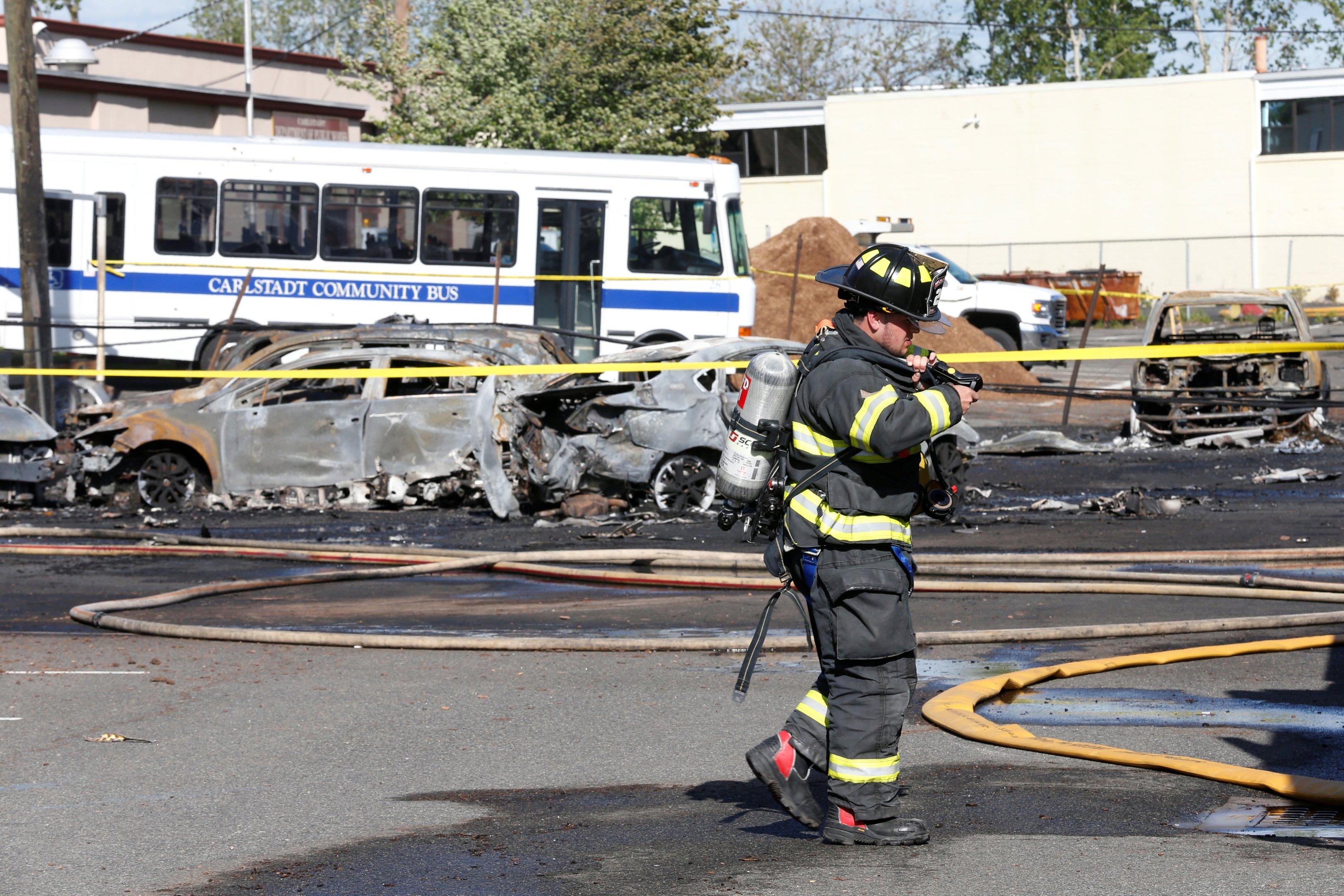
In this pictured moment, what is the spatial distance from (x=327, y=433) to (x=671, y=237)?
7.44 meters

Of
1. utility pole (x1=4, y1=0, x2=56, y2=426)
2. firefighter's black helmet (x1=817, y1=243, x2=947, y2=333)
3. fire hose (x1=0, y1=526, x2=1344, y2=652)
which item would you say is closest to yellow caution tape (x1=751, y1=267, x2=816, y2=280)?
utility pole (x1=4, y1=0, x2=56, y2=426)

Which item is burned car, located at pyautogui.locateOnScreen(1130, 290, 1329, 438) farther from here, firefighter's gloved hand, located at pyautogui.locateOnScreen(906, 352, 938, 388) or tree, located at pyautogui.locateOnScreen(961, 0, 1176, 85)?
tree, located at pyautogui.locateOnScreen(961, 0, 1176, 85)

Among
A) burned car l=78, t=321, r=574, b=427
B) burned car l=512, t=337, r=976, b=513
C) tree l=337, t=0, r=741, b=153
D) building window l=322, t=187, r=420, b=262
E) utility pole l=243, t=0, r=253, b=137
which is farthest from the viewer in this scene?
utility pole l=243, t=0, r=253, b=137

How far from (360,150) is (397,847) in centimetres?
1547

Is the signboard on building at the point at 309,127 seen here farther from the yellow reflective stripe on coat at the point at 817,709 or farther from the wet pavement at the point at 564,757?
the yellow reflective stripe on coat at the point at 817,709

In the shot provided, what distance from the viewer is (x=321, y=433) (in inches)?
500

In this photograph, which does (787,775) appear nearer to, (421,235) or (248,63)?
(421,235)

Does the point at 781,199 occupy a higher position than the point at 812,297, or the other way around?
the point at 781,199

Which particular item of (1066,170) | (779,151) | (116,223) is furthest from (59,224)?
(1066,170)

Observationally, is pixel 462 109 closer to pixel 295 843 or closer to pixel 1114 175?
pixel 1114 175

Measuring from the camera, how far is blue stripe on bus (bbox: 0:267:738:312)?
18.3 m

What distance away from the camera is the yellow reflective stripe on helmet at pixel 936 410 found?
4.29 metres

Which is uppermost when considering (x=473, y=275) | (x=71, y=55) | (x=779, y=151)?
(x=779, y=151)

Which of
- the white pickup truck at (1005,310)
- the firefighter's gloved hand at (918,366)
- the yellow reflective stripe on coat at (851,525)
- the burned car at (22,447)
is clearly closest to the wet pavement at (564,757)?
the yellow reflective stripe on coat at (851,525)
